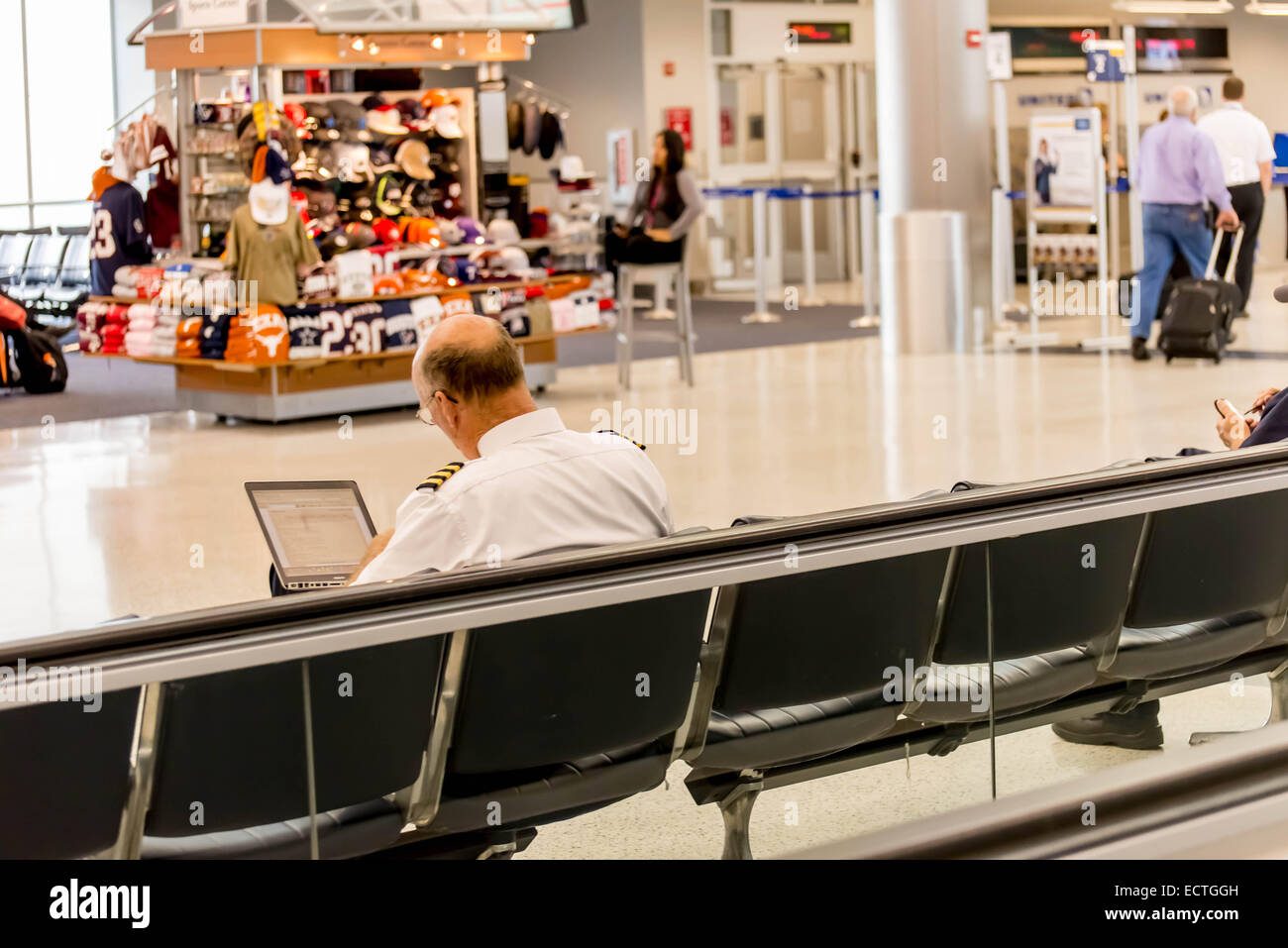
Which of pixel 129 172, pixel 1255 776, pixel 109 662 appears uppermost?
pixel 129 172

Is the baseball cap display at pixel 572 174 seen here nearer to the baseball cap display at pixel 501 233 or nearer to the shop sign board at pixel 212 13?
the baseball cap display at pixel 501 233

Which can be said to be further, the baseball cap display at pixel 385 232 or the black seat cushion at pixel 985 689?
the baseball cap display at pixel 385 232

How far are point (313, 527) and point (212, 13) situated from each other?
7.76 meters

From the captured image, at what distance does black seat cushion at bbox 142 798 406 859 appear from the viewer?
86.0 inches

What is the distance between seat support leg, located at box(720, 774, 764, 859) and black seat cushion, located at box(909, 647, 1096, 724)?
0.33 m

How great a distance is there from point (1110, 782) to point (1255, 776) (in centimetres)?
39

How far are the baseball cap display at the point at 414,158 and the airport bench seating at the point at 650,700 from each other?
A: 8248mm

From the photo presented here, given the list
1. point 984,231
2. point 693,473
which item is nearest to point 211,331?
point 693,473

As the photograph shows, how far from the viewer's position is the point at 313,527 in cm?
324

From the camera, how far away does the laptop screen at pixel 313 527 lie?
10.4 ft

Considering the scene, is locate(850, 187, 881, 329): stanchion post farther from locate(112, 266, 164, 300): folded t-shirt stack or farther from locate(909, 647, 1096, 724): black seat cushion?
locate(909, 647, 1096, 724): black seat cushion

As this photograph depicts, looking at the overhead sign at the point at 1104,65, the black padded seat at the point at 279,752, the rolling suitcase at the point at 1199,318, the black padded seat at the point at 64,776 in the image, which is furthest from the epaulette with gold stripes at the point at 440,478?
the overhead sign at the point at 1104,65

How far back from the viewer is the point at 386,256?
10.2 meters
